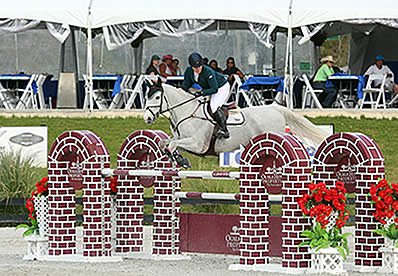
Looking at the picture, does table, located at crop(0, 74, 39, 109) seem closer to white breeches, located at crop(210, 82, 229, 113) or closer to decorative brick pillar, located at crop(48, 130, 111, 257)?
decorative brick pillar, located at crop(48, 130, 111, 257)

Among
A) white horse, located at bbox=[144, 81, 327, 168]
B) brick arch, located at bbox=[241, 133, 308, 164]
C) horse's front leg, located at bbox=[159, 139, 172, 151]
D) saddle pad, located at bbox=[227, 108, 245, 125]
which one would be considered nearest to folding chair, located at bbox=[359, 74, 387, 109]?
white horse, located at bbox=[144, 81, 327, 168]

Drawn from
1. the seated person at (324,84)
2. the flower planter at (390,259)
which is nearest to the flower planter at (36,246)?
the flower planter at (390,259)

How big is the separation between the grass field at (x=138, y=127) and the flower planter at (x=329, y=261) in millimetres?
6657

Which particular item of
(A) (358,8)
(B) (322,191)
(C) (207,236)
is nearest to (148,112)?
(C) (207,236)

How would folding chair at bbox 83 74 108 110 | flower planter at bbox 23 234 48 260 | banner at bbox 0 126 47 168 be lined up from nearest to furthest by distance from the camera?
flower planter at bbox 23 234 48 260, banner at bbox 0 126 47 168, folding chair at bbox 83 74 108 110

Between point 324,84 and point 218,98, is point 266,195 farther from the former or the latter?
point 324,84

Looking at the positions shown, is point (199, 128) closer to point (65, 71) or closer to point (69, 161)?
point (69, 161)

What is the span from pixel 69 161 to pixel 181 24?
956 cm

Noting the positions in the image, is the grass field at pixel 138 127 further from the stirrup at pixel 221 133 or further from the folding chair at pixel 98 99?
the stirrup at pixel 221 133

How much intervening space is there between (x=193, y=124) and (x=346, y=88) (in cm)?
903

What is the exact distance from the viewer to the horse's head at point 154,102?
402 inches

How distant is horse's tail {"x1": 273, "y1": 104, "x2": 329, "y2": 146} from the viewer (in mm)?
11195

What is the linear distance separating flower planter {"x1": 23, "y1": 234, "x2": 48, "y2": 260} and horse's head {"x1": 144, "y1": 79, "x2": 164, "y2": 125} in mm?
1777

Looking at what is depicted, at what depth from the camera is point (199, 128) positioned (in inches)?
414
